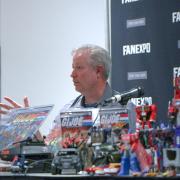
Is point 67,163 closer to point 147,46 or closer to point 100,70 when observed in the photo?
point 100,70

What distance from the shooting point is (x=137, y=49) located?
404cm

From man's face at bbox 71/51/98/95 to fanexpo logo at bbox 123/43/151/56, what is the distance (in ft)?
3.88

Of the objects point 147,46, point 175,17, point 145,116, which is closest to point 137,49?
point 147,46

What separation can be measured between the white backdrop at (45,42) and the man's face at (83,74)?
4.98ft

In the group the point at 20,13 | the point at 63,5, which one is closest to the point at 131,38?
the point at 63,5

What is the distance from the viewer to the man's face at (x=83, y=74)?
2.84 metres

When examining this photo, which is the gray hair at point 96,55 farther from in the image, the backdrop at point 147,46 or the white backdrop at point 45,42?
the white backdrop at point 45,42

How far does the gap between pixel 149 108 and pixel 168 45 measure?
2.17 m

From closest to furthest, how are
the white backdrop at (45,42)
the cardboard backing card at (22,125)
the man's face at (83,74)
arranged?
the cardboard backing card at (22,125) < the man's face at (83,74) < the white backdrop at (45,42)

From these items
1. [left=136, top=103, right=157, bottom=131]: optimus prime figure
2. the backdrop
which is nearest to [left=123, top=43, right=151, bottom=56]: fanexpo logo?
the backdrop

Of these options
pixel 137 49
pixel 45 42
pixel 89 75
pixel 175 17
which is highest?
A: pixel 175 17

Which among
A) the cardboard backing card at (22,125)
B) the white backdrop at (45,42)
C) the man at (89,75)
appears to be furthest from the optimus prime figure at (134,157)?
the white backdrop at (45,42)

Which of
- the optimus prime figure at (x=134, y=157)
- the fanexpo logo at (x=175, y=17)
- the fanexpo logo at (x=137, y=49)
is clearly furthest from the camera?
the fanexpo logo at (x=137, y=49)

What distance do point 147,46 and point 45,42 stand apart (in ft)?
3.57
